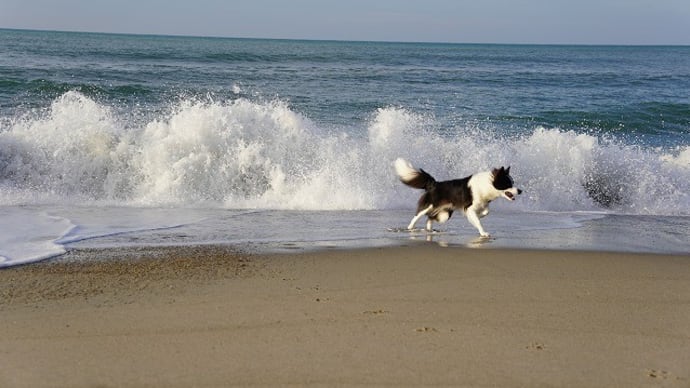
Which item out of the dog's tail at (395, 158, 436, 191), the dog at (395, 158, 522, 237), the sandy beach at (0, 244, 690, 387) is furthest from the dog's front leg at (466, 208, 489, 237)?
the sandy beach at (0, 244, 690, 387)

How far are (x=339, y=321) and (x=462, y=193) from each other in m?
3.91

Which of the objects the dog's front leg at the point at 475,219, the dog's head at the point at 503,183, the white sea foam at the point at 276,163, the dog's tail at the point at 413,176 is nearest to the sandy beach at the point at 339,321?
the dog's front leg at the point at 475,219

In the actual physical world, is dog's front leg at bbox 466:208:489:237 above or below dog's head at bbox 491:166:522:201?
below

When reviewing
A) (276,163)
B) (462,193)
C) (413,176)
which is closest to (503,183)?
(462,193)

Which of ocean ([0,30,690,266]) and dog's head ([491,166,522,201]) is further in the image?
dog's head ([491,166,522,201])

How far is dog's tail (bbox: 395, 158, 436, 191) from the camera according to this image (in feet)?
26.7

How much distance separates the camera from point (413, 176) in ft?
26.9

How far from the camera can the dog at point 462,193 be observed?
7.82m

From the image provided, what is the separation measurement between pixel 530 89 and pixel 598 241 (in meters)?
19.4

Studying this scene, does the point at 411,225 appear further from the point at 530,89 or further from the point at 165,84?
the point at 530,89

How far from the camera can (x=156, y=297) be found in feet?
15.9

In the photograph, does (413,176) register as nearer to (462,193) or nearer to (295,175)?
(462,193)

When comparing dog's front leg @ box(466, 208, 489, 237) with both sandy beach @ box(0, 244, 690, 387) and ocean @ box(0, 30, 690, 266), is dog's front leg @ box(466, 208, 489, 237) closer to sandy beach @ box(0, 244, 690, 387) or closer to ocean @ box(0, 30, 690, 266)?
ocean @ box(0, 30, 690, 266)

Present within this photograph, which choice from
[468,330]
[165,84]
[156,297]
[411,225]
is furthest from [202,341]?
[165,84]
